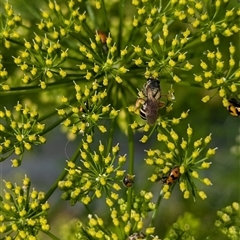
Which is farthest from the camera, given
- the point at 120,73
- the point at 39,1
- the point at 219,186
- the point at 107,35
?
the point at 219,186

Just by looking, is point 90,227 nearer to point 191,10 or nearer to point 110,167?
point 110,167

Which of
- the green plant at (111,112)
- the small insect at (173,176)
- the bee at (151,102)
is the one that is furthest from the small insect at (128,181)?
the bee at (151,102)

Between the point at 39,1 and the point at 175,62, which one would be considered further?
the point at 39,1

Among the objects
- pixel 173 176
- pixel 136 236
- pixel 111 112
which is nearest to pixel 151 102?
pixel 111 112

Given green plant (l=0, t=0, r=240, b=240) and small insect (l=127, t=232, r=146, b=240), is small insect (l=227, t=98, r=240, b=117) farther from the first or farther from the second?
small insect (l=127, t=232, r=146, b=240)

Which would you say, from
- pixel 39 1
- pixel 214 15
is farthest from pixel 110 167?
pixel 39 1

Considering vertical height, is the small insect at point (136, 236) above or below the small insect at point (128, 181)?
below

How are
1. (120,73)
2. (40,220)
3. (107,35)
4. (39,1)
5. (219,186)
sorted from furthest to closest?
(219,186) → (39,1) → (107,35) → (120,73) → (40,220)

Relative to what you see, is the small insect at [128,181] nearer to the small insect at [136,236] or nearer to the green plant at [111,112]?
the green plant at [111,112]

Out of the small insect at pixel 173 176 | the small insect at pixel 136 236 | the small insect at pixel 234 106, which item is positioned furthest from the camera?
the small insect at pixel 234 106
